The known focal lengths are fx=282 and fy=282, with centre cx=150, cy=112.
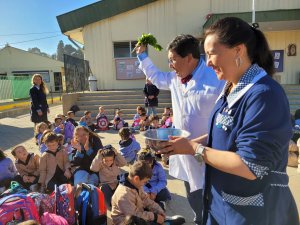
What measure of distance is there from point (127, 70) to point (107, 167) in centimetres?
983

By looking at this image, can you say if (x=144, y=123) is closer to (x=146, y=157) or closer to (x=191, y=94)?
(x=146, y=157)

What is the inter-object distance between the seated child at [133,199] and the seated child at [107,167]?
1030 mm

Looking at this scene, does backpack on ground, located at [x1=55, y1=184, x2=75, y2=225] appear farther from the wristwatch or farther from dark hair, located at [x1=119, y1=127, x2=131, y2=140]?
dark hair, located at [x1=119, y1=127, x2=131, y2=140]

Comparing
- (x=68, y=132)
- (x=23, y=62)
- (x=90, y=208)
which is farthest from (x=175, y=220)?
(x=23, y=62)

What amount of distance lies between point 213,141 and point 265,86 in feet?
1.32

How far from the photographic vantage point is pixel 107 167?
13.9 feet

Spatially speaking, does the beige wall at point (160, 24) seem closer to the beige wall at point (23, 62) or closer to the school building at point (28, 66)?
the school building at point (28, 66)

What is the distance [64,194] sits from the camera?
116 inches

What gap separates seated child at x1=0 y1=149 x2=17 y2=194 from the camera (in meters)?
4.18

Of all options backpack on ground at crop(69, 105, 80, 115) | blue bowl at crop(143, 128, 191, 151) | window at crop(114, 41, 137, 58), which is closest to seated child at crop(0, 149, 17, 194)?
blue bowl at crop(143, 128, 191, 151)

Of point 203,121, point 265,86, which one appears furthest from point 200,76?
point 265,86

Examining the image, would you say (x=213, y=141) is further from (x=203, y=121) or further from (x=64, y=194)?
(x=64, y=194)

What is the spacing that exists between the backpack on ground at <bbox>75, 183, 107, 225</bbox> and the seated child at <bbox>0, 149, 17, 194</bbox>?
1.72 m

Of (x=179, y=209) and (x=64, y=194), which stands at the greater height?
(x=64, y=194)
